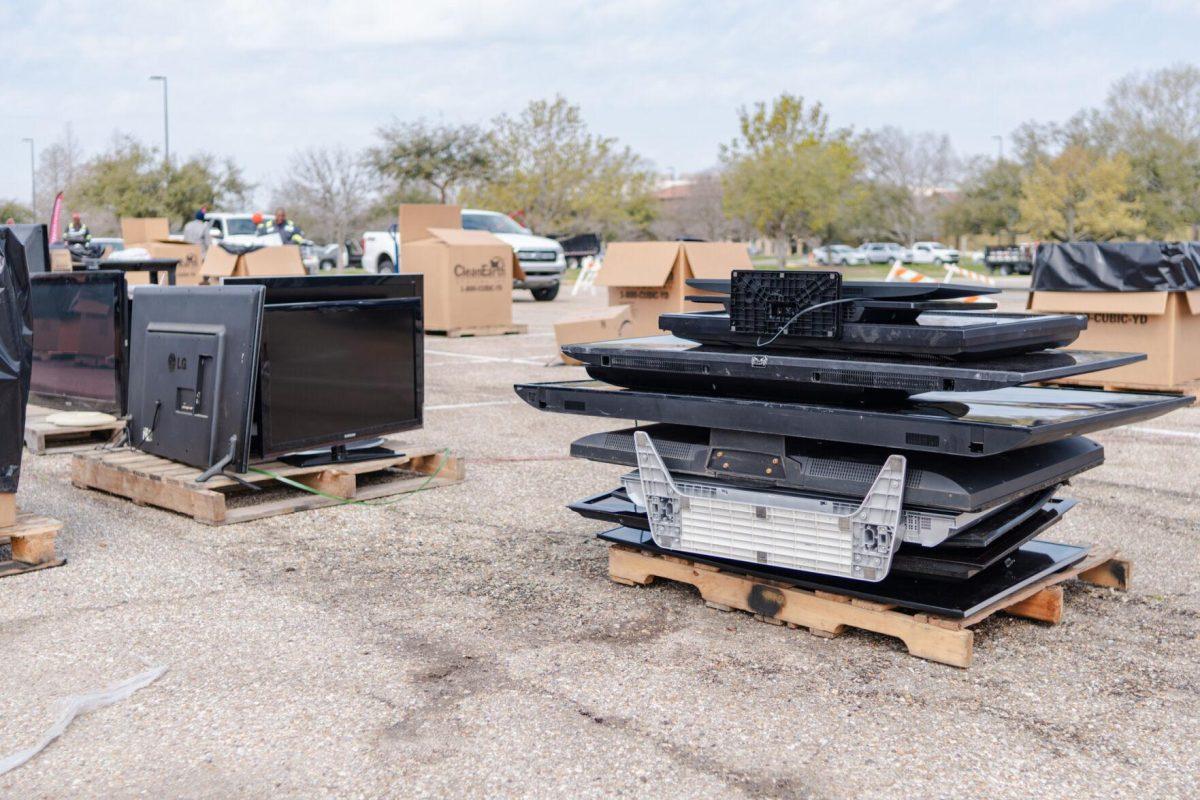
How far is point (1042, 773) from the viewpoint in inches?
120

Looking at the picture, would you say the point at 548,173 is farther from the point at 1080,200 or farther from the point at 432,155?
the point at 1080,200

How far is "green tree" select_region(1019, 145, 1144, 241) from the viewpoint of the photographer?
49.3m

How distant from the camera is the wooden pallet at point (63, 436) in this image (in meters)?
7.50

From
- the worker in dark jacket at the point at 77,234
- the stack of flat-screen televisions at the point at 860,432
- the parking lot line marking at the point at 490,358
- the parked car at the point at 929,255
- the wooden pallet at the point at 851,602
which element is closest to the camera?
the stack of flat-screen televisions at the point at 860,432

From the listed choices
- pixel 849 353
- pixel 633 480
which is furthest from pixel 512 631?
pixel 849 353

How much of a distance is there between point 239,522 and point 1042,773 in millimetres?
4097

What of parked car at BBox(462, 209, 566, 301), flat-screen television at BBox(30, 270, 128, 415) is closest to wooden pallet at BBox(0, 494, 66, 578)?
flat-screen television at BBox(30, 270, 128, 415)

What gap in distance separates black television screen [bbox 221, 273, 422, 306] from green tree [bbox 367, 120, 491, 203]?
3682 centimetres

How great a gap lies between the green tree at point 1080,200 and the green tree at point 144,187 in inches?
1496

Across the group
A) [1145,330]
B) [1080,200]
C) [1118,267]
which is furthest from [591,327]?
[1080,200]

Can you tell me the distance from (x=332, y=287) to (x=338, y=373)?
491mm

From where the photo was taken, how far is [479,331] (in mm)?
16266

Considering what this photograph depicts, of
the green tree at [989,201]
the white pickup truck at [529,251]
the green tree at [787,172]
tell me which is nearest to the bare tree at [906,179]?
the green tree at [989,201]

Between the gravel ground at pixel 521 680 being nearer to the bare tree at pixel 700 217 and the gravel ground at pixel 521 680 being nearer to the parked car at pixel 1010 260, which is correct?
the parked car at pixel 1010 260
